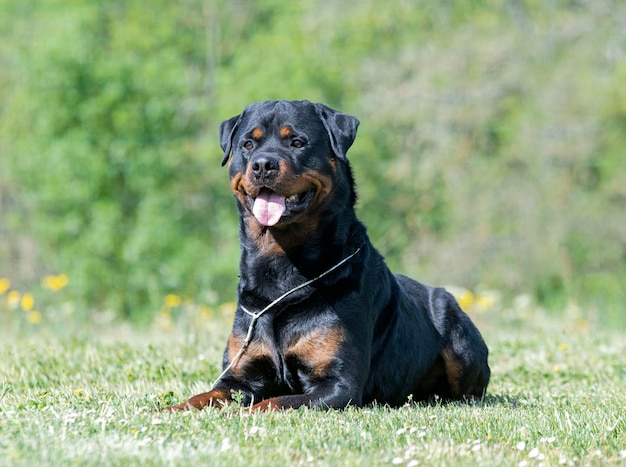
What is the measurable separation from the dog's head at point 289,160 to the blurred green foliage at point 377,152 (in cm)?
1445

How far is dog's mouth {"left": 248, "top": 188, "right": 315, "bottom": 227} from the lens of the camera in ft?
17.4

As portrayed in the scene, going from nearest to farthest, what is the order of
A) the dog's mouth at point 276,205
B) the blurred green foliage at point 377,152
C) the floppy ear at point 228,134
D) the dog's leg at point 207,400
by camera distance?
the dog's leg at point 207,400 → the dog's mouth at point 276,205 → the floppy ear at point 228,134 → the blurred green foliage at point 377,152

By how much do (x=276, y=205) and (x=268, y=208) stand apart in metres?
0.05

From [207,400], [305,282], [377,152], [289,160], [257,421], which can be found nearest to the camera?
[257,421]

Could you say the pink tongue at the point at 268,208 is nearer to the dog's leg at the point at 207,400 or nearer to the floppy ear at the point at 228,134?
the floppy ear at the point at 228,134

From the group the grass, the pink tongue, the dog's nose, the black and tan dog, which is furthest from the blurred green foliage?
the dog's nose

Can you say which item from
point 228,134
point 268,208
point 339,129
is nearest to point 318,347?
point 268,208

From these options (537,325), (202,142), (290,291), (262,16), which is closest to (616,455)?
(290,291)

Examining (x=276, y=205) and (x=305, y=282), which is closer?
(x=276, y=205)

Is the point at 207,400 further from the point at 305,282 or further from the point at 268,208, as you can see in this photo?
the point at 268,208

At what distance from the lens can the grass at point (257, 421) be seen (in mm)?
3818

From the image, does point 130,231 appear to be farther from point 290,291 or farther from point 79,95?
point 290,291

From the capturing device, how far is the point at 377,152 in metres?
24.2

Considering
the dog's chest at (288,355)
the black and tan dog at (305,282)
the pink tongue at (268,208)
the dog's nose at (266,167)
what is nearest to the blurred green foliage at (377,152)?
the black and tan dog at (305,282)
